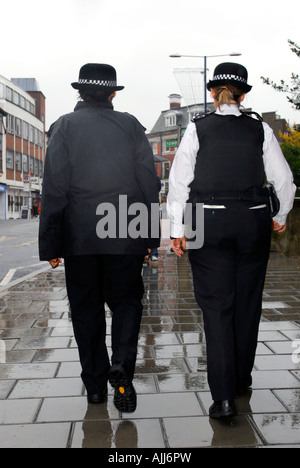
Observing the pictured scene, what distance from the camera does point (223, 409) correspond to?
9.53 ft

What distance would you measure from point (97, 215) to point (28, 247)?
41.3 feet

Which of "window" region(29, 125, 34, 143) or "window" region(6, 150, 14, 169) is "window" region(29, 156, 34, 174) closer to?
"window" region(29, 125, 34, 143)

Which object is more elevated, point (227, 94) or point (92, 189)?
point (227, 94)

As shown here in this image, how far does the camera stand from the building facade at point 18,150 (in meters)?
53.2

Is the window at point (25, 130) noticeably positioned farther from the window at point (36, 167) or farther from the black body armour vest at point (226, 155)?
the black body armour vest at point (226, 155)

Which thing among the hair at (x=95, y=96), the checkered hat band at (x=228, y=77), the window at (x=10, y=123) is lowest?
the hair at (x=95, y=96)

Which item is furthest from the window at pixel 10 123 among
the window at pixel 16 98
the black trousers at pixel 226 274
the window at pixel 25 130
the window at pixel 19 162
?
the black trousers at pixel 226 274

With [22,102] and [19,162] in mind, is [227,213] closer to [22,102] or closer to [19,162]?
[19,162]

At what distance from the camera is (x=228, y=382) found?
116 inches

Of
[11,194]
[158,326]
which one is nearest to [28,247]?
[158,326]

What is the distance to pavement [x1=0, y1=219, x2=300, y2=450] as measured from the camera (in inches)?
107

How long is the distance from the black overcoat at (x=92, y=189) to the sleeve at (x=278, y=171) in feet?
2.20

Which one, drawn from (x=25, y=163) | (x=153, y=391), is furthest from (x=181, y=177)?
(x=25, y=163)

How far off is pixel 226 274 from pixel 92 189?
0.88m
